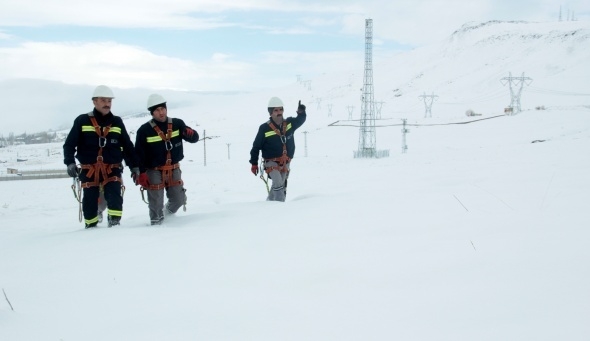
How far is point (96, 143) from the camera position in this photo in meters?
6.82

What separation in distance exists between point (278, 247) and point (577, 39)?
109 metres

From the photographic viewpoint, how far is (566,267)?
10.3 feet

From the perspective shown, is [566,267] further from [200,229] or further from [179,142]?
[179,142]

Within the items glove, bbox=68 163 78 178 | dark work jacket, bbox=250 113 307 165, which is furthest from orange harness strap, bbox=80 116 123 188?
dark work jacket, bbox=250 113 307 165

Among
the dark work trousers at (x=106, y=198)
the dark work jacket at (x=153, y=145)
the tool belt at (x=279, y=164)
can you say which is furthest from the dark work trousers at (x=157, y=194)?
the tool belt at (x=279, y=164)

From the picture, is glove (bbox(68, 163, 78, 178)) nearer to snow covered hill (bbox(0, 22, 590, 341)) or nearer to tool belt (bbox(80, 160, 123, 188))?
tool belt (bbox(80, 160, 123, 188))

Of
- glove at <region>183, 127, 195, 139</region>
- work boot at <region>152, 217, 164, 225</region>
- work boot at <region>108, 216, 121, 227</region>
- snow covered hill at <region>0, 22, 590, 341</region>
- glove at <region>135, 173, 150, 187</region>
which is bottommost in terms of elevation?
work boot at <region>152, 217, 164, 225</region>

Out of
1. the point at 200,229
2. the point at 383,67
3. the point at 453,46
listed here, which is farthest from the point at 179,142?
the point at 383,67

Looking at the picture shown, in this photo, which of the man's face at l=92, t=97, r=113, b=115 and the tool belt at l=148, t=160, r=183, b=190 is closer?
the man's face at l=92, t=97, r=113, b=115

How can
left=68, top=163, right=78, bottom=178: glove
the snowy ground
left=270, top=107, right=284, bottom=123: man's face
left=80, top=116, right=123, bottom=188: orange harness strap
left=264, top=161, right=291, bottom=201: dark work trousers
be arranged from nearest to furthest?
the snowy ground
left=68, top=163, right=78, bottom=178: glove
left=80, top=116, right=123, bottom=188: orange harness strap
left=270, top=107, right=284, bottom=123: man's face
left=264, top=161, right=291, bottom=201: dark work trousers

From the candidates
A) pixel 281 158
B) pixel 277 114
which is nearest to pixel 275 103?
pixel 277 114

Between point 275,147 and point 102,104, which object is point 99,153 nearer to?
point 102,104

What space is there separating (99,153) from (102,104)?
0.68 meters

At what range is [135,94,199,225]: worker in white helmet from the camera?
7098mm
